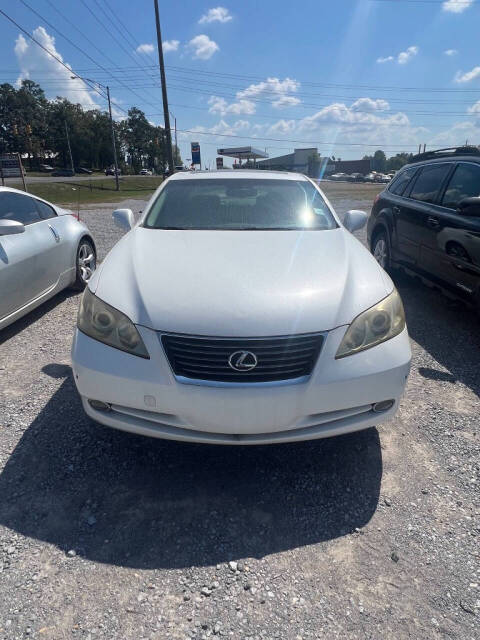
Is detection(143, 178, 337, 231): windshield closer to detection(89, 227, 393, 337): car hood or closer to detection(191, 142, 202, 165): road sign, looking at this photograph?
detection(89, 227, 393, 337): car hood

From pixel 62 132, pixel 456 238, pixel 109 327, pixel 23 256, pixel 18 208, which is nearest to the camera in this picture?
pixel 109 327

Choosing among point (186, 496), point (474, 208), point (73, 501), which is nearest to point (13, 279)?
point (73, 501)

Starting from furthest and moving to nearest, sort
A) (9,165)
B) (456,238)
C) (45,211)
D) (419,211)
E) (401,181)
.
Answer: (9,165) < (401,181) < (419,211) < (45,211) < (456,238)

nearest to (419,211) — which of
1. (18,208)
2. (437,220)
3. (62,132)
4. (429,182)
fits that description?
(429,182)

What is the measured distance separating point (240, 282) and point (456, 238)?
298 centimetres

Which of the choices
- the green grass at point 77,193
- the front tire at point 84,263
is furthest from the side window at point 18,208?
the green grass at point 77,193

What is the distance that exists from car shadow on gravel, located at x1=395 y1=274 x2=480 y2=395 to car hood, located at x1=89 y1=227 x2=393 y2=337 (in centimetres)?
151

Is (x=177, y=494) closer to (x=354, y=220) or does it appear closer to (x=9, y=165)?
(x=354, y=220)

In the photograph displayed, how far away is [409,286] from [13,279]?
514 cm

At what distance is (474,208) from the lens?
3822 millimetres

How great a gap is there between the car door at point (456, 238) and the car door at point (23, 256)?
13.7ft

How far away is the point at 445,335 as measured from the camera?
14.5 ft

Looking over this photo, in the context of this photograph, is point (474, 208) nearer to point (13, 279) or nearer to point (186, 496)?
point (186, 496)

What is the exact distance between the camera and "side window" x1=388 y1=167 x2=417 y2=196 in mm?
5684
